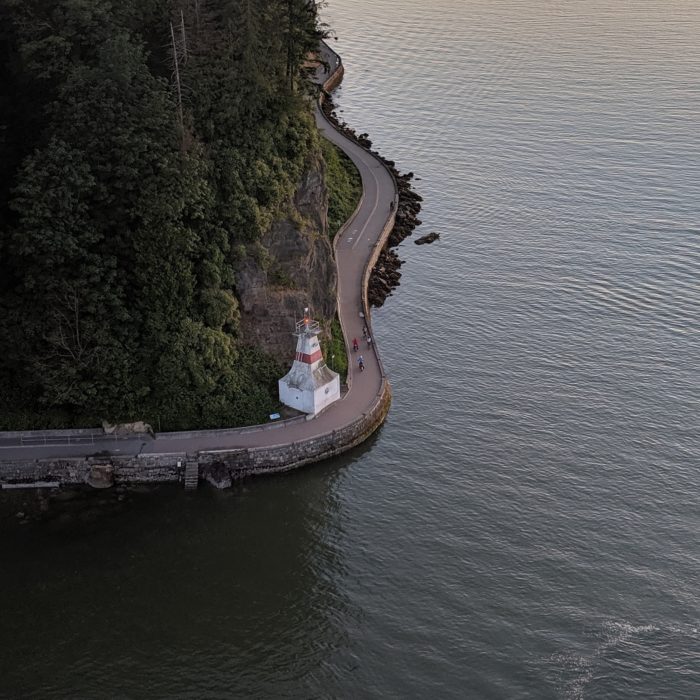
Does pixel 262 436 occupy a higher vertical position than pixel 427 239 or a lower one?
lower

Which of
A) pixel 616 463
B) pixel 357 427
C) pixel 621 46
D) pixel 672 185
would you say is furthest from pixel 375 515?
pixel 621 46

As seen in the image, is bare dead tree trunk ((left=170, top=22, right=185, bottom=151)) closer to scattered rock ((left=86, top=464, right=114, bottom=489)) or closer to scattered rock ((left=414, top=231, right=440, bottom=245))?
scattered rock ((left=86, top=464, right=114, bottom=489))

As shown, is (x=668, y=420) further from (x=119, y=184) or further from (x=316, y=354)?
(x=119, y=184)

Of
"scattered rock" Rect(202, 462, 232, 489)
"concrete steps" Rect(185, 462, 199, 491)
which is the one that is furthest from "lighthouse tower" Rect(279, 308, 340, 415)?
"concrete steps" Rect(185, 462, 199, 491)

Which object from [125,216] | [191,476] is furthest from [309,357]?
[125,216]

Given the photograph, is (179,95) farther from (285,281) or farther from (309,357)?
(309,357)

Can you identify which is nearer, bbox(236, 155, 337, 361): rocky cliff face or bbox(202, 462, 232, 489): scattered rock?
bbox(202, 462, 232, 489): scattered rock

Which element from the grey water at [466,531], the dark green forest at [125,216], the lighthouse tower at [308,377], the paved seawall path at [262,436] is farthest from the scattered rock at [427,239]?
the lighthouse tower at [308,377]
